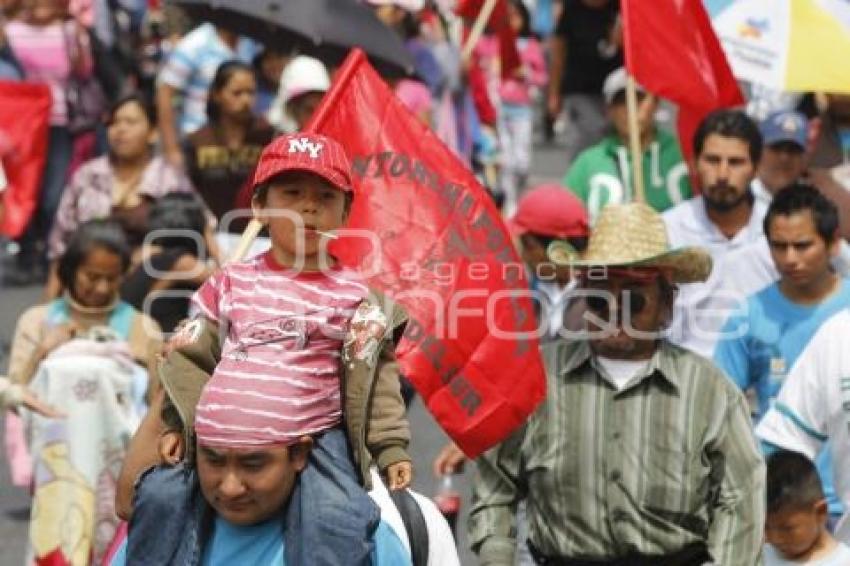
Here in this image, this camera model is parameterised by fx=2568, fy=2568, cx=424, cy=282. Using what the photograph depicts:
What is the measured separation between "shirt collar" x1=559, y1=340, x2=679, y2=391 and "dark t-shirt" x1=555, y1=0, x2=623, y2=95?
23.1ft

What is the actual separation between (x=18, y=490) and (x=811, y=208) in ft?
12.8

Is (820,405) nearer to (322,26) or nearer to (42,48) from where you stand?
(322,26)

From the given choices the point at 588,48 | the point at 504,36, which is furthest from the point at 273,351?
the point at 504,36

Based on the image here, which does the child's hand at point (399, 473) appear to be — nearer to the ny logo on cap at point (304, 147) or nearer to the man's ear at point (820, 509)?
the ny logo on cap at point (304, 147)

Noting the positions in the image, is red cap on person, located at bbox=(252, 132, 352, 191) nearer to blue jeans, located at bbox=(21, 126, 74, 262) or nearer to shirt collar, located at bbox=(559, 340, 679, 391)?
shirt collar, located at bbox=(559, 340, 679, 391)

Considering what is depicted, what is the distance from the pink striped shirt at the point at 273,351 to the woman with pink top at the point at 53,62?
8.98m

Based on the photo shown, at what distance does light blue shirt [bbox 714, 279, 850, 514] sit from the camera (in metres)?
8.61

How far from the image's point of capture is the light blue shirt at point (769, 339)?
8.61 meters

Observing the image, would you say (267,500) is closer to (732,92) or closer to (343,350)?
(343,350)

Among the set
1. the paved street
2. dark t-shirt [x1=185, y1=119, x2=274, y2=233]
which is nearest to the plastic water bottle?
the paved street

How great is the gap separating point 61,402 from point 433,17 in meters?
6.69

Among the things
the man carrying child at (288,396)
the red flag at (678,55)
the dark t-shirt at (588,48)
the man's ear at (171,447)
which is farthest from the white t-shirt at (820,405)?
the dark t-shirt at (588,48)

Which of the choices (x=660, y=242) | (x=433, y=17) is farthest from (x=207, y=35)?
(x=660, y=242)

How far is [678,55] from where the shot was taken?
963cm
